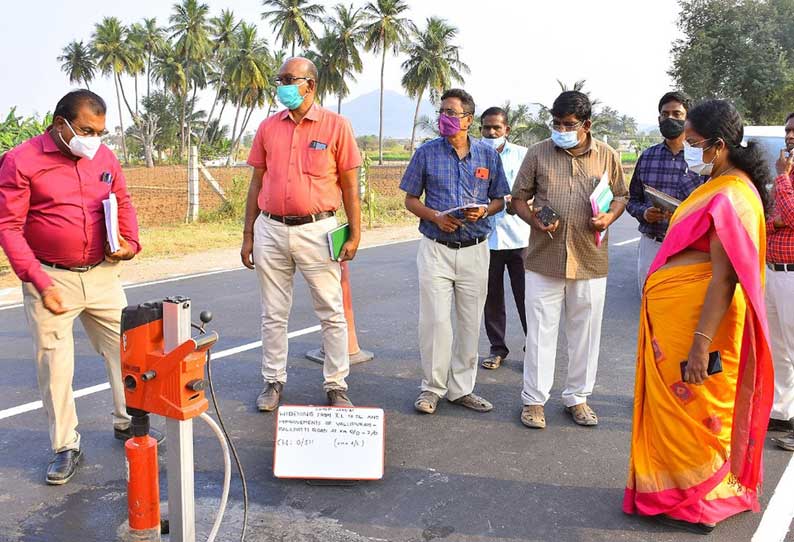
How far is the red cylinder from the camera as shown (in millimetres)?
2848

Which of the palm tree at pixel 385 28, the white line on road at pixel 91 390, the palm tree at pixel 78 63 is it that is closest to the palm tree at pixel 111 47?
the palm tree at pixel 78 63

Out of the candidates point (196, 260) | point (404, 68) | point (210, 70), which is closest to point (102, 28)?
point (210, 70)

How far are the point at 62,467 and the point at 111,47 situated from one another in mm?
70198

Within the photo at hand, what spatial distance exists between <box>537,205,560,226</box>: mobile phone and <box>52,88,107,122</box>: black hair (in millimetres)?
2571

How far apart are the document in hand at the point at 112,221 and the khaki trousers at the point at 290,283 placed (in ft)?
3.44

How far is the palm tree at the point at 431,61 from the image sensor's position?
183 feet

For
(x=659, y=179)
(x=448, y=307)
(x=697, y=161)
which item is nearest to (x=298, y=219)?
(x=448, y=307)

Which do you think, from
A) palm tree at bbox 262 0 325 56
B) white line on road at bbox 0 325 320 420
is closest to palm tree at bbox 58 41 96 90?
palm tree at bbox 262 0 325 56

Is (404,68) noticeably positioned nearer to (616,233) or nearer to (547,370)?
(616,233)

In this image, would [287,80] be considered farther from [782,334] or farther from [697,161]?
[782,334]

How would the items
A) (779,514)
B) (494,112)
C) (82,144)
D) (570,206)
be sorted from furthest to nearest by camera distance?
(494,112) → (570,206) → (82,144) → (779,514)

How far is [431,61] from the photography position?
56688 millimetres

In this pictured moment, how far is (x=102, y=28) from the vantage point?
6494 cm

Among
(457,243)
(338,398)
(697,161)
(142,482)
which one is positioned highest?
(697,161)
